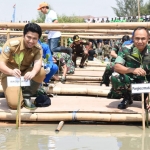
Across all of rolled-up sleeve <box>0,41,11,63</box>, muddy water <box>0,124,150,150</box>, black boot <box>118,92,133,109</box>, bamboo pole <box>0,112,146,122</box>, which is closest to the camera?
muddy water <box>0,124,150,150</box>

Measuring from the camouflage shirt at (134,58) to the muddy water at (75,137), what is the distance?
607 millimetres

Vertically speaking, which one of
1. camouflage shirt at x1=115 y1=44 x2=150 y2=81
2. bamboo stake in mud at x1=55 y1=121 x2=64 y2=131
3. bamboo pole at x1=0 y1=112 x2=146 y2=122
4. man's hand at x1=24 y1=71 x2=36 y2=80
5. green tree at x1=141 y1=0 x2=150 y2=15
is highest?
green tree at x1=141 y1=0 x2=150 y2=15

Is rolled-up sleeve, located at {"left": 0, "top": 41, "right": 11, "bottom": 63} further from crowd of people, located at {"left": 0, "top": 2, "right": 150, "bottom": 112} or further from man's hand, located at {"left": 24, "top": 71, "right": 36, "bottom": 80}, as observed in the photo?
man's hand, located at {"left": 24, "top": 71, "right": 36, "bottom": 80}

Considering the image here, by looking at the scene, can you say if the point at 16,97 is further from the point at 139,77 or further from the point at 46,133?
the point at 139,77

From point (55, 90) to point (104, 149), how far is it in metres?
2.31

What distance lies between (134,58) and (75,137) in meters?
1.09

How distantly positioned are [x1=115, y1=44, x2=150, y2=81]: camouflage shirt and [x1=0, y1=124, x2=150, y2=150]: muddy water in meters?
0.61

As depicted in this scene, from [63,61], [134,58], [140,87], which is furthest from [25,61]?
[63,61]

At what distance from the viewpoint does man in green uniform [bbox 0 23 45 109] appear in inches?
157

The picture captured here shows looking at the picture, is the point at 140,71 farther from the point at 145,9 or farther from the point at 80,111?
the point at 145,9

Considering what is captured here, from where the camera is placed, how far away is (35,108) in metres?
4.23

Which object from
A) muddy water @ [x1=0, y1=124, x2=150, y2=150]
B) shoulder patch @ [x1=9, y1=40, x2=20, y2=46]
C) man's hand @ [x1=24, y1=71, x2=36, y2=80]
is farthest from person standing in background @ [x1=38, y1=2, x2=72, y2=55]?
muddy water @ [x1=0, y1=124, x2=150, y2=150]

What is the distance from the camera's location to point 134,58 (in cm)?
404

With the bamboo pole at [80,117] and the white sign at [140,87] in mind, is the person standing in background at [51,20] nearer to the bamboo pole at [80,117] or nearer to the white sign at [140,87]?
the bamboo pole at [80,117]
